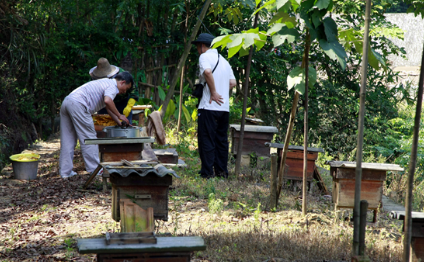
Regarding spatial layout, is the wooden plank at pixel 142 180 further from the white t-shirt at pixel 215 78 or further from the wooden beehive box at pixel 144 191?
the white t-shirt at pixel 215 78

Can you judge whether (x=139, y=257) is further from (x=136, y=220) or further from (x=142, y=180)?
(x=142, y=180)

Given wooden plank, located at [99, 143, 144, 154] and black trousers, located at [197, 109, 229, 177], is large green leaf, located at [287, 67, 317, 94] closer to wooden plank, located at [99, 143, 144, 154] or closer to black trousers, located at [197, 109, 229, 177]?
wooden plank, located at [99, 143, 144, 154]

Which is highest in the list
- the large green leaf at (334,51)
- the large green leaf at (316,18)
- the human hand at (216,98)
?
the large green leaf at (316,18)

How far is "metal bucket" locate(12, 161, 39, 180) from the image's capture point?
22.8 ft

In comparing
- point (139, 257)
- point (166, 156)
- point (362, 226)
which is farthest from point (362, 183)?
point (166, 156)

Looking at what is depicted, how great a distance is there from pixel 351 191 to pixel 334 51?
1.98m

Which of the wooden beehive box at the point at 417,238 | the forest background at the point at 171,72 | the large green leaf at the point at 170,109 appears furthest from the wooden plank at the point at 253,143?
the wooden beehive box at the point at 417,238

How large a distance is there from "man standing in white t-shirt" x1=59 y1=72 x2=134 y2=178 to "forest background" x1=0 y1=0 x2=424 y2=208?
3298 mm

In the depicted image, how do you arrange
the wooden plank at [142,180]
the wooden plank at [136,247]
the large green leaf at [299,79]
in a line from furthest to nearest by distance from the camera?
the large green leaf at [299,79] < the wooden plank at [142,180] < the wooden plank at [136,247]

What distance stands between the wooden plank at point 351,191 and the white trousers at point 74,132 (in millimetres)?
3812

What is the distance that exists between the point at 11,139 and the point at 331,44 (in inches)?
334

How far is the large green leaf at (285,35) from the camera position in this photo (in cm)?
329

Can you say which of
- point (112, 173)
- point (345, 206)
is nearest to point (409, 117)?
point (345, 206)

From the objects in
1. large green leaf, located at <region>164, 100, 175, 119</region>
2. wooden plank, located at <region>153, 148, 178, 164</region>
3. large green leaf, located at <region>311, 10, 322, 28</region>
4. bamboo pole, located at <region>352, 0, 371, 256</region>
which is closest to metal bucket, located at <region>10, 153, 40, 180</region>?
wooden plank, located at <region>153, 148, 178, 164</region>
